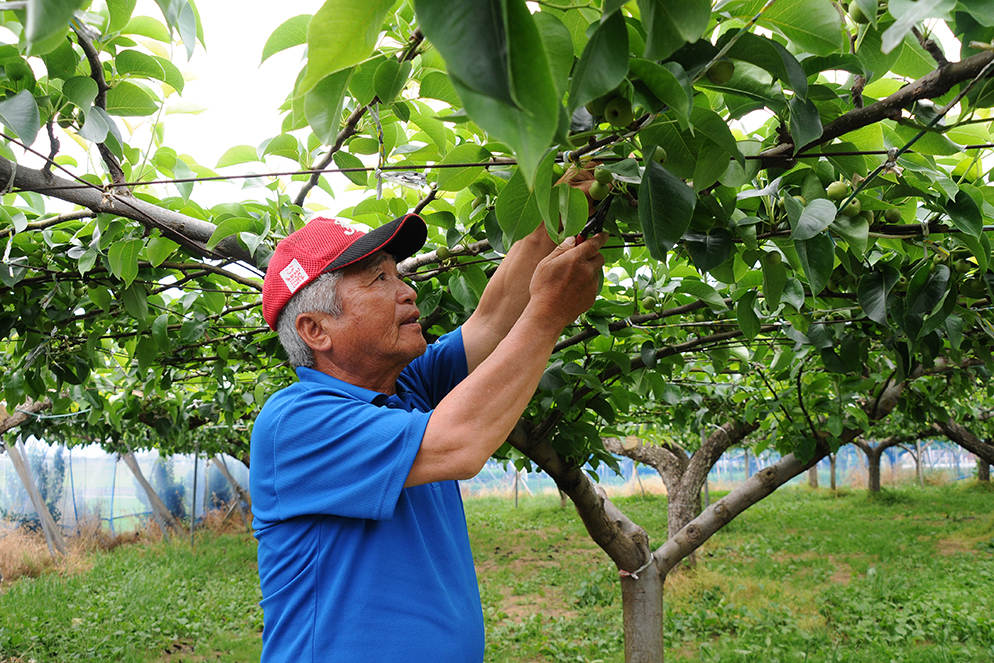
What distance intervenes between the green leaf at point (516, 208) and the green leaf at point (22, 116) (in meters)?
0.55

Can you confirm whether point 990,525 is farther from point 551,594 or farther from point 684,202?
point 684,202

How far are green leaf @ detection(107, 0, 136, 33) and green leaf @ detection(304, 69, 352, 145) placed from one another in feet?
1.64

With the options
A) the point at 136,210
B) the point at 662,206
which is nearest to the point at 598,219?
the point at 662,206

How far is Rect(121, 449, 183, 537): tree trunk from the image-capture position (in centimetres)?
1222

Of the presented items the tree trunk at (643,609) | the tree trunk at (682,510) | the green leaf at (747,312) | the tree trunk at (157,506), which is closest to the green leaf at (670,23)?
the green leaf at (747,312)

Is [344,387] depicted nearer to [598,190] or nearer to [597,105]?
[598,190]

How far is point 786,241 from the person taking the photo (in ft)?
3.16

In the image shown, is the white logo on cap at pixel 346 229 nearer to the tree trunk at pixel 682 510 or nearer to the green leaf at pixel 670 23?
the green leaf at pixel 670 23

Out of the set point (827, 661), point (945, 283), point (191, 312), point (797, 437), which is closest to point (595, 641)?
point (827, 661)

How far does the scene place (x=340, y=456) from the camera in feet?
3.41

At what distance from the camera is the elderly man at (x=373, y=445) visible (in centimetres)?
100

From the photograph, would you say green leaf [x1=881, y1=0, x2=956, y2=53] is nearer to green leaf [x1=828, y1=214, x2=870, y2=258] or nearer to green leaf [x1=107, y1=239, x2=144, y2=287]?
green leaf [x1=828, y1=214, x2=870, y2=258]

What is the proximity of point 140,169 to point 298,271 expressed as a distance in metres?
0.43

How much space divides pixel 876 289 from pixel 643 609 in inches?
92.5
